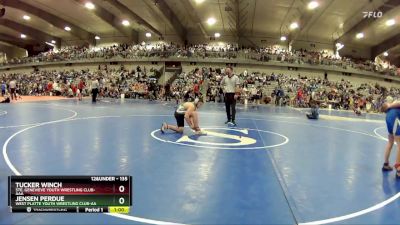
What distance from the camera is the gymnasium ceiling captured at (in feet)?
93.0

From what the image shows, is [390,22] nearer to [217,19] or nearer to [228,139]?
[217,19]

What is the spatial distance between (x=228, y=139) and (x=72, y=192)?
582 centimetres

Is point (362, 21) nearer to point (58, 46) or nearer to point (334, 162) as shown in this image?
point (334, 162)

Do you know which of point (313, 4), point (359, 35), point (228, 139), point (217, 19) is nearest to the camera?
point (228, 139)

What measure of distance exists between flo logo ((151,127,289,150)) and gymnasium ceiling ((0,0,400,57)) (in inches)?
789

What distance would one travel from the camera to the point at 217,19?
34250 mm

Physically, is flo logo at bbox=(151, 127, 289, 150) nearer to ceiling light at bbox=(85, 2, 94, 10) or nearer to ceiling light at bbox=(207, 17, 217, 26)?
ceiling light at bbox=(85, 2, 94, 10)

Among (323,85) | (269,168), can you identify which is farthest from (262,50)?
(269,168)

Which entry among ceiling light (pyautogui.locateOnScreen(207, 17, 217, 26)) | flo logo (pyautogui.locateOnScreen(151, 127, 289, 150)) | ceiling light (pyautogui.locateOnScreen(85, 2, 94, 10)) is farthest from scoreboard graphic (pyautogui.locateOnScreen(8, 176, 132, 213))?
ceiling light (pyautogui.locateOnScreen(207, 17, 217, 26))

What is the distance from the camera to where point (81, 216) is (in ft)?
10.8

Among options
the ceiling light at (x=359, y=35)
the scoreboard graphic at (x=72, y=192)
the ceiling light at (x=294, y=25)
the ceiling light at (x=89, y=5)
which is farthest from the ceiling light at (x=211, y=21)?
the scoreboard graphic at (x=72, y=192)

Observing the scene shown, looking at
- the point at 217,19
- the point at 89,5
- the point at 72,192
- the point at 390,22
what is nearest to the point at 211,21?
the point at 217,19

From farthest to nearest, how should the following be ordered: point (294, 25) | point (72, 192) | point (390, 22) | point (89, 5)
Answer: point (294, 25)
point (390, 22)
point (89, 5)
point (72, 192)

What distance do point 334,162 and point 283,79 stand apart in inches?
1120
